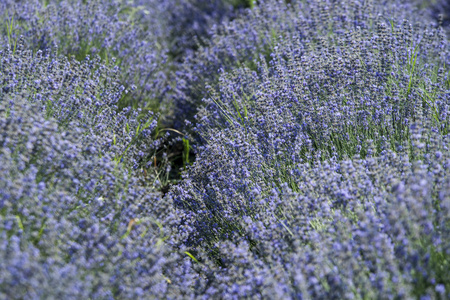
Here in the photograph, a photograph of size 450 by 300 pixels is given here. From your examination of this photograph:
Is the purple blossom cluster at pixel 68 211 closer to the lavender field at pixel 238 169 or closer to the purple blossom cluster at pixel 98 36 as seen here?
the lavender field at pixel 238 169

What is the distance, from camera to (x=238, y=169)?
2.87 metres

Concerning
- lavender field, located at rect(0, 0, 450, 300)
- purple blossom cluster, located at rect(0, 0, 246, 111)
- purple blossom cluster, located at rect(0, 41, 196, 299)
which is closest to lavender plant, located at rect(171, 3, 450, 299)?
lavender field, located at rect(0, 0, 450, 300)

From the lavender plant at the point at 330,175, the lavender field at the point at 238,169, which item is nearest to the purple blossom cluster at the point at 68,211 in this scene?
the lavender field at the point at 238,169

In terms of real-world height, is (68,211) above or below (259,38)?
below

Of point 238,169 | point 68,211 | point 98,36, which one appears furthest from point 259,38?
point 68,211

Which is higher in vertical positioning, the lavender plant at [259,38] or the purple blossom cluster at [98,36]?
the lavender plant at [259,38]

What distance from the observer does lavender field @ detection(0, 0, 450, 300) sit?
1.90 meters

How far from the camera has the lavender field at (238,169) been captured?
1904 millimetres

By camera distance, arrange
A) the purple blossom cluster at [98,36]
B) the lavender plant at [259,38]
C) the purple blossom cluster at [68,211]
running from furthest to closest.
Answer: the lavender plant at [259,38]
the purple blossom cluster at [98,36]
the purple blossom cluster at [68,211]

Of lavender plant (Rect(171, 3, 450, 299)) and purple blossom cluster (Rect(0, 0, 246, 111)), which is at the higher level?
lavender plant (Rect(171, 3, 450, 299))

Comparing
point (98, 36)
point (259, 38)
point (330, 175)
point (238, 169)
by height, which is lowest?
point (98, 36)

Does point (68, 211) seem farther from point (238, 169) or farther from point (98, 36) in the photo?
point (98, 36)

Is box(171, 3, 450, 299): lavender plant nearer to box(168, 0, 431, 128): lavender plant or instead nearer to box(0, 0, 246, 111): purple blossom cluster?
box(168, 0, 431, 128): lavender plant

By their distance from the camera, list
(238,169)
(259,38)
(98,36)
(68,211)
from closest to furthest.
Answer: (68,211) < (238,169) < (98,36) < (259,38)
